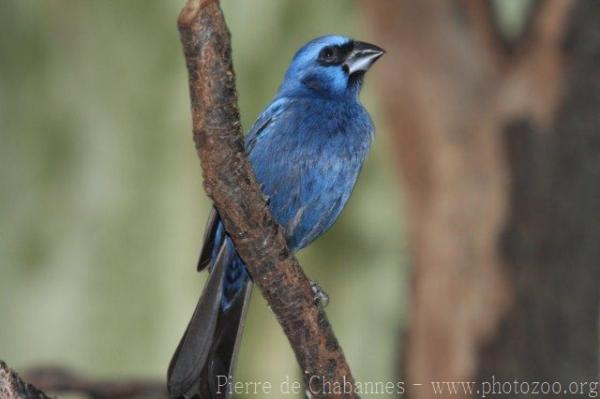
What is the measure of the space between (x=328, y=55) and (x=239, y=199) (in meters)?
1.71

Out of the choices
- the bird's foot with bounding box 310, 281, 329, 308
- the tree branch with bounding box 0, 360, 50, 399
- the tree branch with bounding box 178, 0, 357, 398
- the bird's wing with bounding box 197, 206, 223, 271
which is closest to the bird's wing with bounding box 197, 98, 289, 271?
the bird's wing with bounding box 197, 206, 223, 271

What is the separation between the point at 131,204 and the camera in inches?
244

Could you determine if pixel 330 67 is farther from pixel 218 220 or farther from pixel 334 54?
pixel 218 220

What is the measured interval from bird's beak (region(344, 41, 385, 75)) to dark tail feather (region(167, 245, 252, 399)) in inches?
38.3

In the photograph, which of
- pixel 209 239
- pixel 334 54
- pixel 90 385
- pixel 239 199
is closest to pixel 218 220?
pixel 209 239

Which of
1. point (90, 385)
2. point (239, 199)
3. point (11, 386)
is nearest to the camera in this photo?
point (239, 199)

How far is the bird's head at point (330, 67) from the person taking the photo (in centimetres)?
431

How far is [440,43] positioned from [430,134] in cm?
47

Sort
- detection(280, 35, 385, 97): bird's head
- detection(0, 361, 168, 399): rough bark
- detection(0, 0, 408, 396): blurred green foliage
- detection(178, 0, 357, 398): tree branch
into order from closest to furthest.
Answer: detection(178, 0, 357, 398): tree branch, detection(280, 35, 385, 97): bird's head, detection(0, 361, 168, 399): rough bark, detection(0, 0, 408, 396): blurred green foliage

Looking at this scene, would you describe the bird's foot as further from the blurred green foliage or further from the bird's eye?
the blurred green foliage

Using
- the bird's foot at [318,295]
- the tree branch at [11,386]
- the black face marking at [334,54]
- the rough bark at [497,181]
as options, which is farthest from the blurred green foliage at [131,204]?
the tree branch at [11,386]

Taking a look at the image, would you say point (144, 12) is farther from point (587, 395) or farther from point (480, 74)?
point (587, 395)

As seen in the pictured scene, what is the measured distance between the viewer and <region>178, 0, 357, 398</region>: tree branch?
8.54 ft

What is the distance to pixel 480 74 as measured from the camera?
569 cm
